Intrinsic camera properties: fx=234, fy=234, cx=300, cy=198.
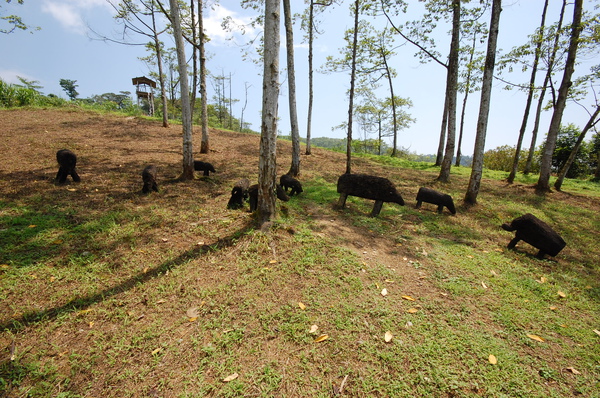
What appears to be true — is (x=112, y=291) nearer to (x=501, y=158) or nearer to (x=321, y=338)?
(x=321, y=338)

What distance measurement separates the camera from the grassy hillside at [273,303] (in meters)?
2.45

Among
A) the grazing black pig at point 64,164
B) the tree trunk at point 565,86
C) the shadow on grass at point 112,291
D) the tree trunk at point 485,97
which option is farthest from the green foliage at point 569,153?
the grazing black pig at point 64,164

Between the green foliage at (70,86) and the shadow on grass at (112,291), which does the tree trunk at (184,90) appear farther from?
the green foliage at (70,86)

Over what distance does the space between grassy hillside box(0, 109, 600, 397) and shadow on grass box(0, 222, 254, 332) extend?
0.02 meters

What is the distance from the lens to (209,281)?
3727 millimetres

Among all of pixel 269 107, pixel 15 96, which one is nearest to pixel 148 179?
pixel 269 107

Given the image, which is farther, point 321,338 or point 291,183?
point 291,183

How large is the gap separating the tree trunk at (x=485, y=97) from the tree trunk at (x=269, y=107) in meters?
7.58

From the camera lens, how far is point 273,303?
11.0 feet

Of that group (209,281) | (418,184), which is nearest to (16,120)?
(209,281)

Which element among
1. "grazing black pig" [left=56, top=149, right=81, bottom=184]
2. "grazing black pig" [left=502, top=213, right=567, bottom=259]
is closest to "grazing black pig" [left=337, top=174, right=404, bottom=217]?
"grazing black pig" [left=502, top=213, right=567, bottom=259]

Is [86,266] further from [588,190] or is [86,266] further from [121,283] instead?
[588,190]

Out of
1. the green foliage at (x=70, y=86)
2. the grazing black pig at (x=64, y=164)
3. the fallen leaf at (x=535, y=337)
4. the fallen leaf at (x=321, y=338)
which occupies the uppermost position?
the green foliage at (x=70, y=86)

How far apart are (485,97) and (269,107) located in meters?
7.92
